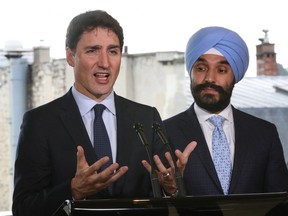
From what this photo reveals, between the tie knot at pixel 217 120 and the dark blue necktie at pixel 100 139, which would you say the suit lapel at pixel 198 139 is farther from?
the dark blue necktie at pixel 100 139

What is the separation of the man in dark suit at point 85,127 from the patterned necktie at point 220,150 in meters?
0.33

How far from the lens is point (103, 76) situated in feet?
7.42

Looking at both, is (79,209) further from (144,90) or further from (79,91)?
(144,90)

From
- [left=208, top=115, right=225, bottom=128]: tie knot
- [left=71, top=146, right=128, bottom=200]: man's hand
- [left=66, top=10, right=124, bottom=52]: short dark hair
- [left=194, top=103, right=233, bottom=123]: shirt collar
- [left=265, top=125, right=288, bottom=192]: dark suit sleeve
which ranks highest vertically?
[left=66, top=10, right=124, bottom=52]: short dark hair

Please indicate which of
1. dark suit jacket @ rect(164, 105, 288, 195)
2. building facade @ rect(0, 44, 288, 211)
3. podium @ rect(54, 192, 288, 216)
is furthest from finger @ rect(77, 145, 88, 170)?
building facade @ rect(0, 44, 288, 211)

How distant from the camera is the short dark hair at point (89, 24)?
88.3 inches

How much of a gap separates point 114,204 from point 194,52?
1.38 meters

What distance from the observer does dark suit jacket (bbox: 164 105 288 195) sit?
251cm

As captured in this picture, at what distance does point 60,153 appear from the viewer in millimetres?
2096

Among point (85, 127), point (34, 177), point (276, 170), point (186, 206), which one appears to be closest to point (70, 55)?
point (85, 127)

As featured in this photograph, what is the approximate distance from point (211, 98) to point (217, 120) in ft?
0.29

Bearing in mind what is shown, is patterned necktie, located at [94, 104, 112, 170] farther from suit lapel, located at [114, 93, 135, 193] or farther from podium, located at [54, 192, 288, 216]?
podium, located at [54, 192, 288, 216]

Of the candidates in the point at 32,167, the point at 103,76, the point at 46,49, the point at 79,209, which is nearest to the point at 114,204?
the point at 79,209

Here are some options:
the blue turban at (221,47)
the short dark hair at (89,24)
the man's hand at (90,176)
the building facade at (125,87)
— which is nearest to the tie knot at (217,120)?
the blue turban at (221,47)
